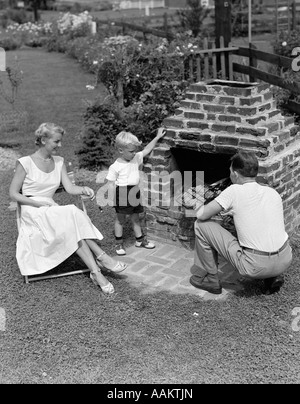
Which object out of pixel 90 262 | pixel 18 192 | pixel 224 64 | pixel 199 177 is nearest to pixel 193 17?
pixel 224 64

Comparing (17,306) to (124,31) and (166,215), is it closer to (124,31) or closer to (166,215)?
(166,215)

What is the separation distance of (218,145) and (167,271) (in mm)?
1213

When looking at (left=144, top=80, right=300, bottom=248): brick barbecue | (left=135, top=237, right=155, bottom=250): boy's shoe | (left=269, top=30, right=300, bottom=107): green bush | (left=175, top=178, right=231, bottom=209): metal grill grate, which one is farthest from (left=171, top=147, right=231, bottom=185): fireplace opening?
(left=269, top=30, right=300, bottom=107): green bush

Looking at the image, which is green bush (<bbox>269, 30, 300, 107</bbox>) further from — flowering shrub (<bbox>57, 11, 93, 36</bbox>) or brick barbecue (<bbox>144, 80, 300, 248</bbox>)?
flowering shrub (<bbox>57, 11, 93, 36</bbox>)

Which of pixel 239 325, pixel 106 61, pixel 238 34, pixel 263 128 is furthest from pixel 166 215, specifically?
pixel 238 34

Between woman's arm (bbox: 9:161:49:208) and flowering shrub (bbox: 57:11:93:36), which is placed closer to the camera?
woman's arm (bbox: 9:161:49:208)

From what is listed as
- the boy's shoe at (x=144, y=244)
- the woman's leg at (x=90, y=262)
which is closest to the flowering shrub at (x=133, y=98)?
the boy's shoe at (x=144, y=244)

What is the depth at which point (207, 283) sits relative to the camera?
4.86 metres

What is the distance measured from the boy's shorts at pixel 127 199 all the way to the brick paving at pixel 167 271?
1.34ft

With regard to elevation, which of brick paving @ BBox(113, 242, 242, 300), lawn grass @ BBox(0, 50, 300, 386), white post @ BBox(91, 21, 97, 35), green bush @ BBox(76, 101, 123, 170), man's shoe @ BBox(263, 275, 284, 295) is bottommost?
brick paving @ BBox(113, 242, 242, 300)

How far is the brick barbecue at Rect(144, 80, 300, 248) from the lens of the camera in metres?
5.19

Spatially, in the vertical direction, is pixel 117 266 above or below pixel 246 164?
below

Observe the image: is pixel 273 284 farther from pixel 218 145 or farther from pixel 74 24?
pixel 74 24

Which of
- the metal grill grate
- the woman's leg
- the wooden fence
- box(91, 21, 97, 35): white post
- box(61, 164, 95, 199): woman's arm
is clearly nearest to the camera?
the woman's leg
